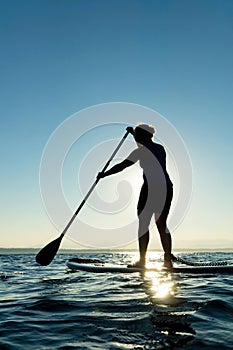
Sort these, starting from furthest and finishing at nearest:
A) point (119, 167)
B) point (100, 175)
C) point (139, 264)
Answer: point (100, 175) < point (119, 167) < point (139, 264)

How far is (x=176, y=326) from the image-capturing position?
13.1ft

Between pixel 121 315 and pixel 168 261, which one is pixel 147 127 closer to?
pixel 168 261

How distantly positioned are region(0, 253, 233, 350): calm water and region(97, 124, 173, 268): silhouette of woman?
63.9 inches

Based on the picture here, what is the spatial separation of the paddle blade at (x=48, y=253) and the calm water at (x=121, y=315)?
193 centimetres

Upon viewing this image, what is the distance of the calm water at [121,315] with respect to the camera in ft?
11.8

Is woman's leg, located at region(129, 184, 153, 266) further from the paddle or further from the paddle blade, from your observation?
the paddle blade

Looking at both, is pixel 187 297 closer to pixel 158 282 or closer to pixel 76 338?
pixel 158 282

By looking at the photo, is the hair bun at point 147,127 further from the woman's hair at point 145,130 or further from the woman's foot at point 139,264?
the woman's foot at point 139,264

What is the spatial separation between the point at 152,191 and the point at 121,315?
4.70 m

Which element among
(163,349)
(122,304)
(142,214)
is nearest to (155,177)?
(142,214)

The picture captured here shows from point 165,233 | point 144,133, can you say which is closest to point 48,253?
point 165,233

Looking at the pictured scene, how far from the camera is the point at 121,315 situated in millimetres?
4562

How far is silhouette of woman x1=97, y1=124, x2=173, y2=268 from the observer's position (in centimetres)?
900

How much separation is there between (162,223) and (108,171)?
1892 millimetres
